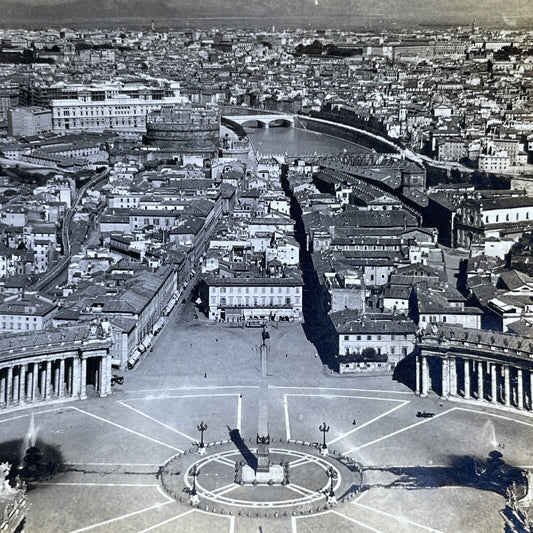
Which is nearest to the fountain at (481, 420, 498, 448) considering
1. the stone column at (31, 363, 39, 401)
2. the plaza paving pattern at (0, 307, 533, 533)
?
the plaza paving pattern at (0, 307, 533, 533)

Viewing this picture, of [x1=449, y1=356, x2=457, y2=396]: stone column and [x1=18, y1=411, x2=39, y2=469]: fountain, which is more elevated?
[x1=449, y1=356, x2=457, y2=396]: stone column

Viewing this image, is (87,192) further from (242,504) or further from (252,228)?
(242,504)

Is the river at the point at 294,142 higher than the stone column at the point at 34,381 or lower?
higher

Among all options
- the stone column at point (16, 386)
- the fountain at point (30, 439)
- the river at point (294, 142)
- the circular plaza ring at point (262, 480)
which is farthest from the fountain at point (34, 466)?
the river at point (294, 142)

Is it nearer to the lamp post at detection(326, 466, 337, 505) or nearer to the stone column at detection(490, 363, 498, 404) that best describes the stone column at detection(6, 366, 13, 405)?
the lamp post at detection(326, 466, 337, 505)

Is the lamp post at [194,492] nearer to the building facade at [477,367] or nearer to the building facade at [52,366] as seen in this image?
the building facade at [52,366]

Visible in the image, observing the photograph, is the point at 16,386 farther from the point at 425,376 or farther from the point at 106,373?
the point at 425,376

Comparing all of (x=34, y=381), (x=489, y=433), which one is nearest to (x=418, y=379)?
(x=489, y=433)
